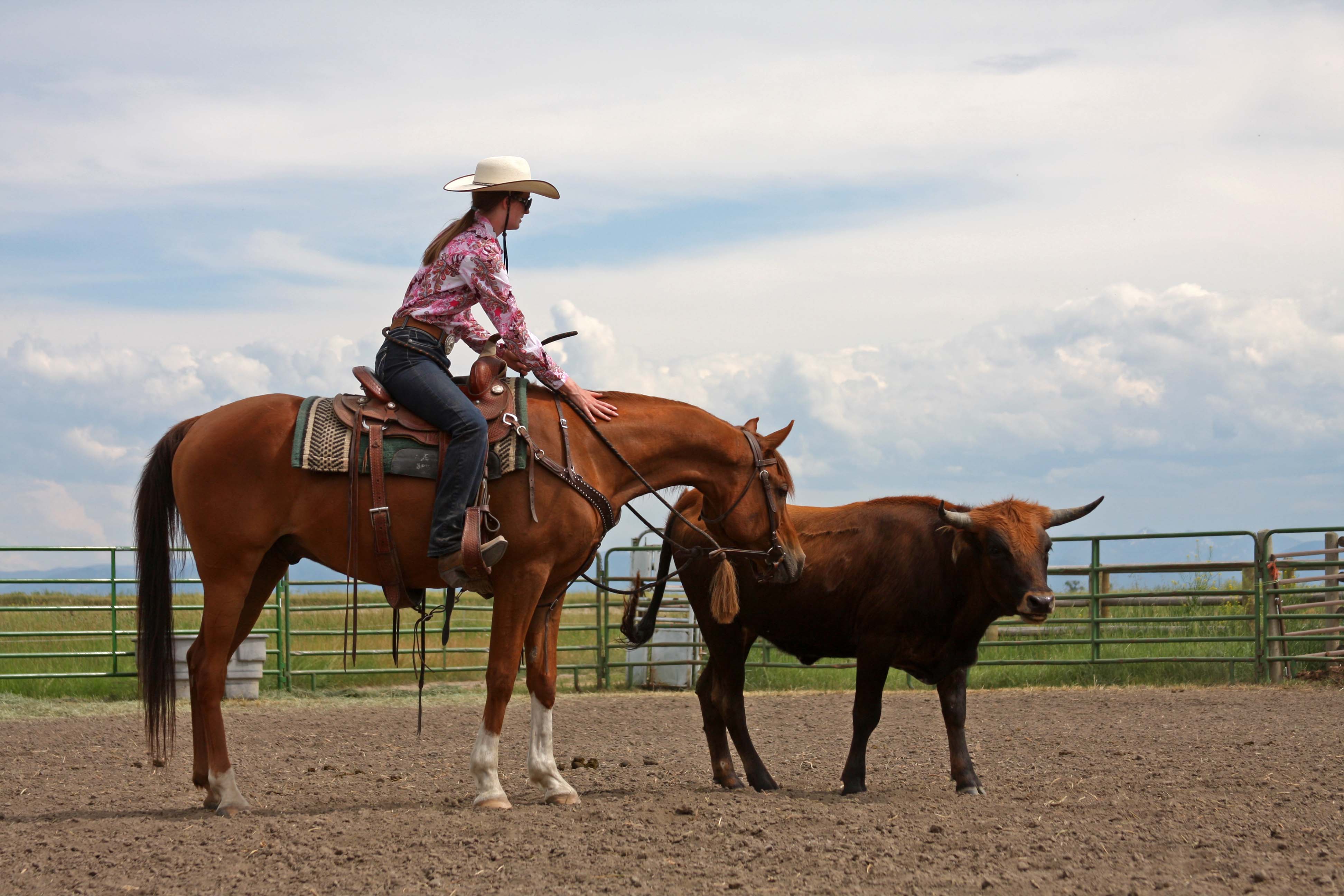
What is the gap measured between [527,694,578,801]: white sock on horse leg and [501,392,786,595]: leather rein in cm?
72

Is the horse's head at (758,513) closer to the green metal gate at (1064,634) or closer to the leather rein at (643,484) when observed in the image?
the leather rein at (643,484)

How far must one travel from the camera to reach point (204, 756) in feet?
18.5

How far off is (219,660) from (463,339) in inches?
72.6

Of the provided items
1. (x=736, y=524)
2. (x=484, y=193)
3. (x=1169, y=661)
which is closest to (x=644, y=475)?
(x=736, y=524)

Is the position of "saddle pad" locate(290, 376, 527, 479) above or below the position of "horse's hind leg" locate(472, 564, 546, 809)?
above

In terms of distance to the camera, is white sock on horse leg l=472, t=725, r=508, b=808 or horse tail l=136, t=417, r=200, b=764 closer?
white sock on horse leg l=472, t=725, r=508, b=808

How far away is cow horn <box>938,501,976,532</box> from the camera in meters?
6.23

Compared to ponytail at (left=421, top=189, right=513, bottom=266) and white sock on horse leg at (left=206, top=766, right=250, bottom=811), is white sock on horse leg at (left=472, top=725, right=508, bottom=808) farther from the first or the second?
ponytail at (left=421, top=189, right=513, bottom=266)

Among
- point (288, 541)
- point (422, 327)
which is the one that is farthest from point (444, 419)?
point (288, 541)

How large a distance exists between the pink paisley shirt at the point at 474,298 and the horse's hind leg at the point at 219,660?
1400 millimetres

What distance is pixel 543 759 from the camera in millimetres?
5789

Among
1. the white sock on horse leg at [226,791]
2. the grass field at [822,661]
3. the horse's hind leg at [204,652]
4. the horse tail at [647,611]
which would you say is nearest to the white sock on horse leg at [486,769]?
the white sock on horse leg at [226,791]

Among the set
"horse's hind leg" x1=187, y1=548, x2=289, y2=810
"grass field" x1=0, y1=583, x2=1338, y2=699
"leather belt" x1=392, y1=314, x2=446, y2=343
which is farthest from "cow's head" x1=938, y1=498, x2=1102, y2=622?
"grass field" x1=0, y1=583, x2=1338, y2=699

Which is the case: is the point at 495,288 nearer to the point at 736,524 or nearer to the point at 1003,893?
the point at 736,524
